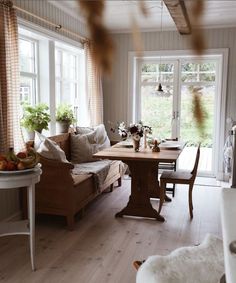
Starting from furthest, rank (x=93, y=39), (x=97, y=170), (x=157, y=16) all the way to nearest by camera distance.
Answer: (x=97, y=170) < (x=157, y=16) < (x=93, y=39)

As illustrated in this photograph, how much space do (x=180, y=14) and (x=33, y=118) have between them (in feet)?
10.1

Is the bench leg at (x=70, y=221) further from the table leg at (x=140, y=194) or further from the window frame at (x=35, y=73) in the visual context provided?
the window frame at (x=35, y=73)

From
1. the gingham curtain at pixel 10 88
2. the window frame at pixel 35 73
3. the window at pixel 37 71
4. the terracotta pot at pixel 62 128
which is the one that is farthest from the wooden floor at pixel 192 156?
the window frame at pixel 35 73

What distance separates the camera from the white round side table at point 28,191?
7.21 feet

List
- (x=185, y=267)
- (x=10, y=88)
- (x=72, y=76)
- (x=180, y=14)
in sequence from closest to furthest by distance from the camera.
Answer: (x=180, y=14) → (x=72, y=76) → (x=185, y=267) → (x=10, y=88)

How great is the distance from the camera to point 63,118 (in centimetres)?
389

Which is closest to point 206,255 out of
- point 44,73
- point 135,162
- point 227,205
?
point 227,205

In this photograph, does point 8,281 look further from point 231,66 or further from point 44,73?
point 231,66

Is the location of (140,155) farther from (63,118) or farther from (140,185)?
(63,118)

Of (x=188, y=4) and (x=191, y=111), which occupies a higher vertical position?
(x=188, y=4)

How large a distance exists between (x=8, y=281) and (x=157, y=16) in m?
2.18

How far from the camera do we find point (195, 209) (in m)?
3.77

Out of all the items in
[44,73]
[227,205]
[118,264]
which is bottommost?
[118,264]

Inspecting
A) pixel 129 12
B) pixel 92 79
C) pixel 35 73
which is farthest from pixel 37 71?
pixel 129 12
